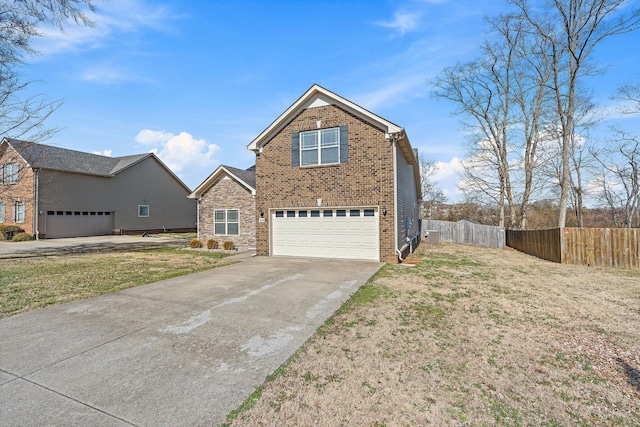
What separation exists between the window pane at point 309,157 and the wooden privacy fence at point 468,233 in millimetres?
14777

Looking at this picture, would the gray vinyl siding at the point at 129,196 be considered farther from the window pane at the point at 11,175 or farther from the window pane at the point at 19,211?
the window pane at the point at 19,211

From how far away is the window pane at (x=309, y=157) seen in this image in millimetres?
12544

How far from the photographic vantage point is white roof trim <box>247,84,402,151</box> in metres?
11.4

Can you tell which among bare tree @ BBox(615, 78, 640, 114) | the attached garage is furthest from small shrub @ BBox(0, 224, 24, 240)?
bare tree @ BBox(615, 78, 640, 114)

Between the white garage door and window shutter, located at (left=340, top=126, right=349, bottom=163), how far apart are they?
2.04 m

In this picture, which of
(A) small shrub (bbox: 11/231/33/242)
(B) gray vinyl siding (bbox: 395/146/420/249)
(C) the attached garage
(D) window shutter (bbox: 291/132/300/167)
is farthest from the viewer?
(C) the attached garage

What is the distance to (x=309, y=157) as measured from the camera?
1267 cm

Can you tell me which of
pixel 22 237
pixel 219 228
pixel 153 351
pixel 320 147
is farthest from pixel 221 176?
pixel 22 237

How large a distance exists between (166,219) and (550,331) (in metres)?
32.5

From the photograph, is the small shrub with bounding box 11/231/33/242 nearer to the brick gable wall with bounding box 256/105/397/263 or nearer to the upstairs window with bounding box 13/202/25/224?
the upstairs window with bounding box 13/202/25/224

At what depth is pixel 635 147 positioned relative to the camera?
19.8 meters

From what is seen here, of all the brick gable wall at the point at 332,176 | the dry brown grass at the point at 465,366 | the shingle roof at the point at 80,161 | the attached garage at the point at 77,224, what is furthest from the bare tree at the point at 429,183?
the dry brown grass at the point at 465,366

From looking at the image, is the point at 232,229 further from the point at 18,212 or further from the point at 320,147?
the point at 18,212

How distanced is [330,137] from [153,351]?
1007 cm
